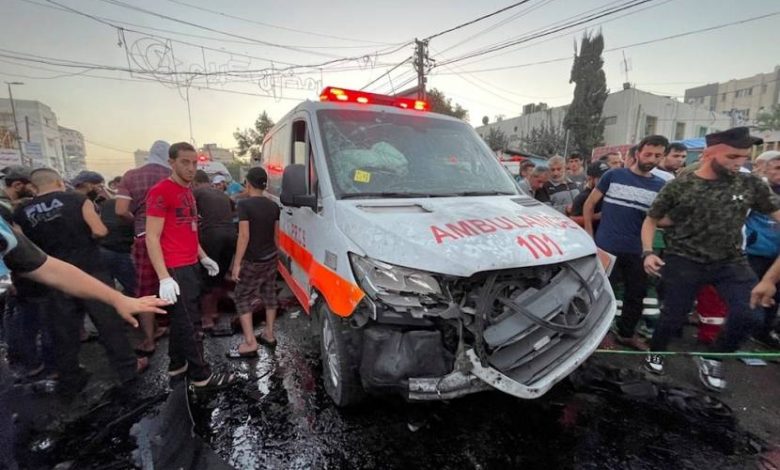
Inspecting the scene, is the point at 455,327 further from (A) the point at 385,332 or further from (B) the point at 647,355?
(B) the point at 647,355

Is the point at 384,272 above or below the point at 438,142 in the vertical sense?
below

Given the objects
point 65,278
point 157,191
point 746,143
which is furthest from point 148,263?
point 746,143

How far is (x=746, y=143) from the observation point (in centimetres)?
297

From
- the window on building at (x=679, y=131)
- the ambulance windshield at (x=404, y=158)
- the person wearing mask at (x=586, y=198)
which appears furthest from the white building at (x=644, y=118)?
the ambulance windshield at (x=404, y=158)

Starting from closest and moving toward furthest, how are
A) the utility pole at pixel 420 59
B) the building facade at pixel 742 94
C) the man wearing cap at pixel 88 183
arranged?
the man wearing cap at pixel 88 183 < the utility pole at pixel 420 59 < the building facade at pixel 742 94

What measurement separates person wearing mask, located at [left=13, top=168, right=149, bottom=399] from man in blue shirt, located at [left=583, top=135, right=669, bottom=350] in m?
4.71

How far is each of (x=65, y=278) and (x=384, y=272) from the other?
1459 millimetres

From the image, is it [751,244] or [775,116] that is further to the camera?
[775,116]

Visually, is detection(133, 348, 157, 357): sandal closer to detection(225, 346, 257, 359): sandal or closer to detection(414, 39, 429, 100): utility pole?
detection(225, 346, 257, 359): sandal

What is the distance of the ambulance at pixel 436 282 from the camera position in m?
2.16

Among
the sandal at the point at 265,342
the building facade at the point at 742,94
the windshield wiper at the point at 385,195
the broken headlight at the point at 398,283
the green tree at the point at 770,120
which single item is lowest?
the sandal at the point at 265,342

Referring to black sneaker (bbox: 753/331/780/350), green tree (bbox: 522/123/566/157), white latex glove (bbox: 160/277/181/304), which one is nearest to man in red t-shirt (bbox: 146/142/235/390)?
white latex glove (bbox: 160/277/181/304)

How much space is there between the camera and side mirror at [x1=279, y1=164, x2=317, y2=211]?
2893 mm

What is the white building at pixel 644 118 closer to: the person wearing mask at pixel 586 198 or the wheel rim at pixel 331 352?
the person wearing mask at pixel 586 198
